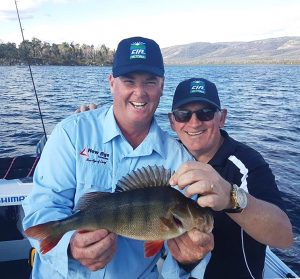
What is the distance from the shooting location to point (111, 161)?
309 centimetres

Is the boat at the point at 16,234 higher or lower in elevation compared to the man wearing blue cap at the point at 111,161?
lower

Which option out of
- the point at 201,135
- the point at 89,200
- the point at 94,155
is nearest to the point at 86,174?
the point at 94,155

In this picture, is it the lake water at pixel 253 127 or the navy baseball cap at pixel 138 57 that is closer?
the navy baseball cap at pixel 138 57

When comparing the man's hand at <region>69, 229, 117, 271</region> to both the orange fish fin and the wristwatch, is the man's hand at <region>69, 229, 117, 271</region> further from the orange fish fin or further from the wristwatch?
the wristwatch

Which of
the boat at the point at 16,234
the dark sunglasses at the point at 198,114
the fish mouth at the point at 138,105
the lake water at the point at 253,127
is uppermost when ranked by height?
the fish mouth at the point at 138,105

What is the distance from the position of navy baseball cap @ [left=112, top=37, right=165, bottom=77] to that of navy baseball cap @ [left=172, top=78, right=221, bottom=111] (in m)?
0.55

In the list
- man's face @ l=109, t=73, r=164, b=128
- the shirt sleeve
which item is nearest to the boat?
the shirt sleeve

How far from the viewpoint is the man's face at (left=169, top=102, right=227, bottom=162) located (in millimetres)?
3658

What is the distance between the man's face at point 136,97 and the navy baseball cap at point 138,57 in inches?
2.2

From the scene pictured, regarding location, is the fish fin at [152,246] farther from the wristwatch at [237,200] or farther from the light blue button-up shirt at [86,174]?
the wristwatch at [237,200]

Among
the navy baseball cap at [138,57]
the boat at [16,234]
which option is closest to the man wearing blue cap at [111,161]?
the navy baseball cap at [138,57]

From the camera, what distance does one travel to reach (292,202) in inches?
391

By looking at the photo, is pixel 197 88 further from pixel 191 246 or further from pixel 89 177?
pixel 191 246

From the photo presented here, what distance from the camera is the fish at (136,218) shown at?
2496mm
